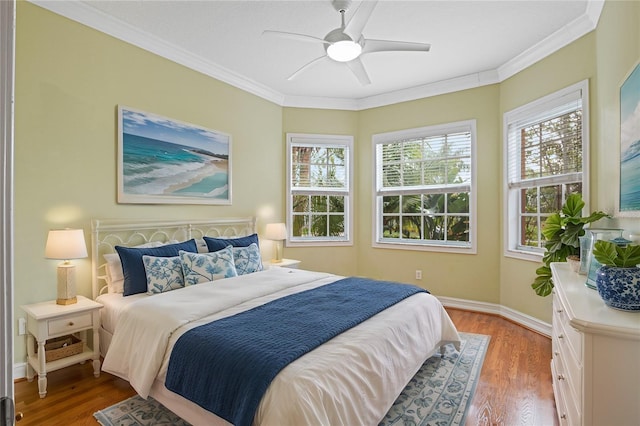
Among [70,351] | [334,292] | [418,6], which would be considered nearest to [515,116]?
[418,6]

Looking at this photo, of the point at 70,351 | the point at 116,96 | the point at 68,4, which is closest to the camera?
the point at 70,351

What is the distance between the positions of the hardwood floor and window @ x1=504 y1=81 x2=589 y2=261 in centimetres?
128

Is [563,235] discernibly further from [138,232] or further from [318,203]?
[138,232]

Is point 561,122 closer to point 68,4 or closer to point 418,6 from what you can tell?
point 418,6

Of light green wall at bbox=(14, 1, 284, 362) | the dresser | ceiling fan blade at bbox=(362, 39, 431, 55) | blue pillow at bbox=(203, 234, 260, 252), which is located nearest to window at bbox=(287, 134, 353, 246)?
blue pillow at bbox=(203, 234, 260, 252)

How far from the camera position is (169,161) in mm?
3543

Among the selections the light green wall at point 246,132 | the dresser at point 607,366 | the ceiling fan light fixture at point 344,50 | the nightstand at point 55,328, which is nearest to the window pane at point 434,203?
the light green wall at point 246,132

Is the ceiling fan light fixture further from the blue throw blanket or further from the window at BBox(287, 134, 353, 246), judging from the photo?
the window at BBox(287, 134, 353, 246)

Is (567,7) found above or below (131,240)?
above

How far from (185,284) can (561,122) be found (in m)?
3.92

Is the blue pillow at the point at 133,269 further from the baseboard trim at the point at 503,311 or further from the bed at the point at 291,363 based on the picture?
the baseboard trim at the point at 503,311

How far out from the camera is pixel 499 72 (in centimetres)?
409

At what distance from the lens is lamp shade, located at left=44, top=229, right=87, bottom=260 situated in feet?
8.13

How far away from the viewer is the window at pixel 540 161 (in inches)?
128
